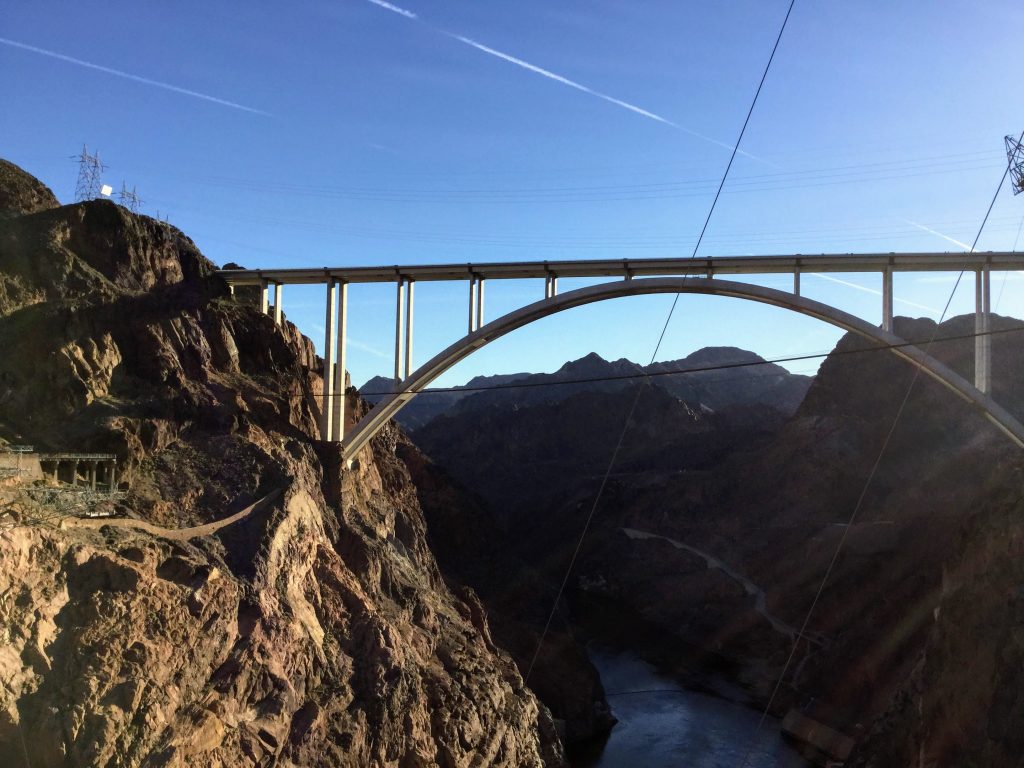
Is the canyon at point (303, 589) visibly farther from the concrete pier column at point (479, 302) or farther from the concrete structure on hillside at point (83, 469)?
the concrete pier column at point (479, 302)

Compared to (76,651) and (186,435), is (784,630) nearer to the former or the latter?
(186,435)

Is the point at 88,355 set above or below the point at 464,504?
above

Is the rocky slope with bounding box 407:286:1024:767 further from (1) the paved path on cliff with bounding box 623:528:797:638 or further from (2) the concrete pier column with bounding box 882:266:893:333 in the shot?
(2) the concrete pier column with bounding box 882:266:893:333

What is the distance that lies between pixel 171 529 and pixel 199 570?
215cm

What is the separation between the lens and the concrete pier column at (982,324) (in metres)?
24.8

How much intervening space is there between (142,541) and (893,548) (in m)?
37.1

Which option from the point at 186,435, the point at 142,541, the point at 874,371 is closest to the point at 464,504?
the point at 186,435

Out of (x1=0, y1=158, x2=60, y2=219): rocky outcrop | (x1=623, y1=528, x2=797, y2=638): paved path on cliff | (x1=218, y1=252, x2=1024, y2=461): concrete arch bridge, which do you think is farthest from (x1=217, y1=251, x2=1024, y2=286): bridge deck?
(x1=623, y1=528, x2=797, y2=638): paved path on cliff

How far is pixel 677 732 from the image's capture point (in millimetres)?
36312

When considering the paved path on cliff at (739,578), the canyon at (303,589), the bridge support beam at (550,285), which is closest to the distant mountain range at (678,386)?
the paved path on cliff at (739,578)

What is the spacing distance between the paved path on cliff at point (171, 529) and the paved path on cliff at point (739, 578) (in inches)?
1292

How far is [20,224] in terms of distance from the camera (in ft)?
75.8

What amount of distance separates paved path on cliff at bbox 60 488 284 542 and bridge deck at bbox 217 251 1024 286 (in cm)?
860

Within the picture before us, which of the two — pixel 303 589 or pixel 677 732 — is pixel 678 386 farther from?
pixel 303 589
